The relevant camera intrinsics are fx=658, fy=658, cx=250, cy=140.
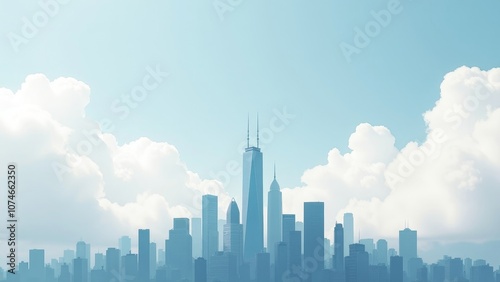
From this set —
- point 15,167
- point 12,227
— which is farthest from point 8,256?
point 15,167

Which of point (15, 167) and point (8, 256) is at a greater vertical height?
point (15, 167)

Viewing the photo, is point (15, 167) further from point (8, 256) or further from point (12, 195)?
point (8, 256)

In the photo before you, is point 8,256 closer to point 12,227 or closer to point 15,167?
point 12,227

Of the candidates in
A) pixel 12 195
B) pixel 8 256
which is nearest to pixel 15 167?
pixel 12 195

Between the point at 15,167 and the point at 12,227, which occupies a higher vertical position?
the point at 15,167

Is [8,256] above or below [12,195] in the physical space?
below
